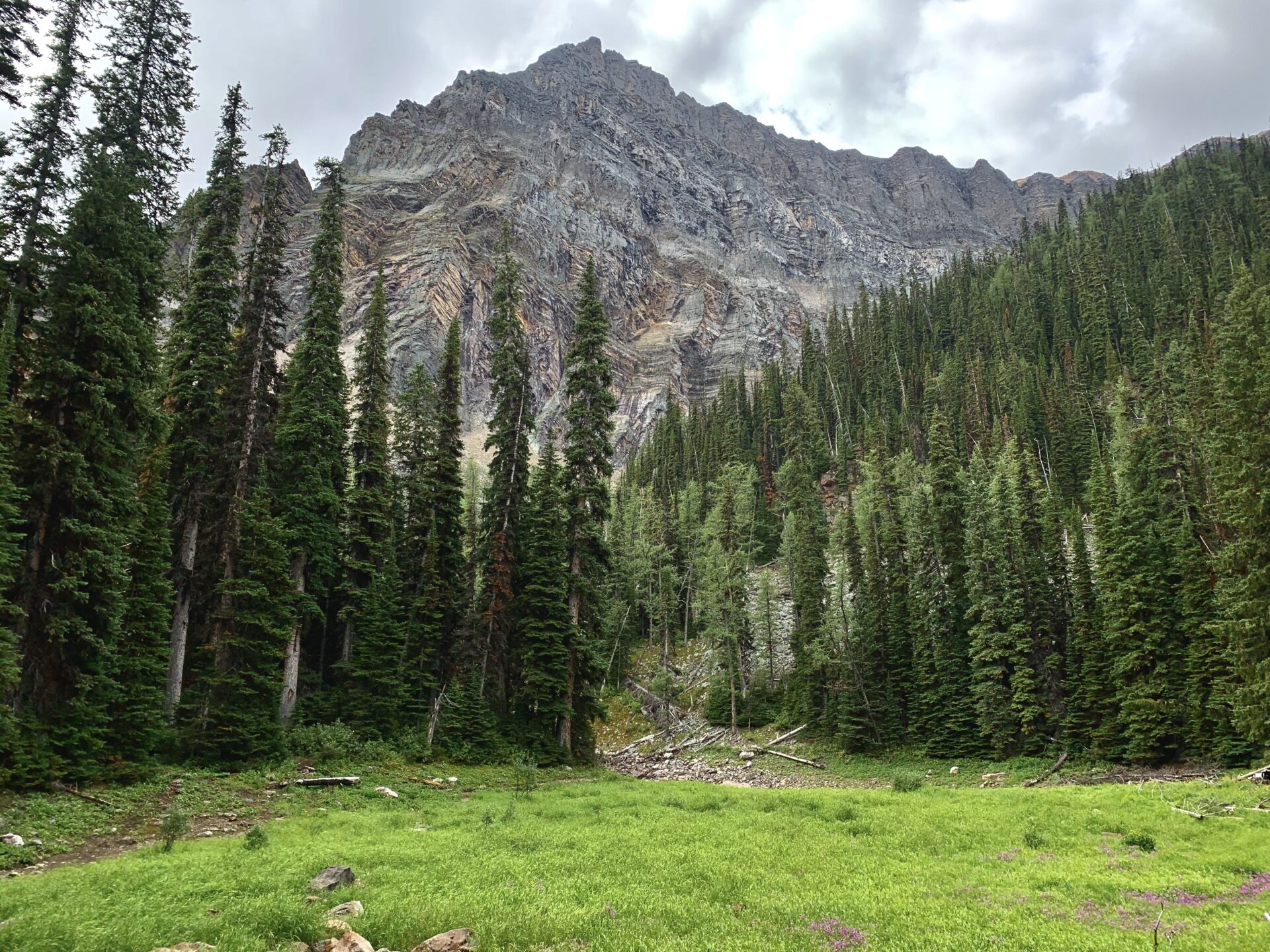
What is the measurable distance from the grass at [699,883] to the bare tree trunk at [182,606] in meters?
8.98

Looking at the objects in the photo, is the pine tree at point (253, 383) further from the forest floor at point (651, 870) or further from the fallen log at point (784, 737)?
the fallen log at point (784, 737)

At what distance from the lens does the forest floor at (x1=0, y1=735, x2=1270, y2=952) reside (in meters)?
8.41

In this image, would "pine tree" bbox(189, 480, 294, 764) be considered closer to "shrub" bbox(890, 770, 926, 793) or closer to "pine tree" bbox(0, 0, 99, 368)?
"pine tree" bbox(0, 0, 99, 368)

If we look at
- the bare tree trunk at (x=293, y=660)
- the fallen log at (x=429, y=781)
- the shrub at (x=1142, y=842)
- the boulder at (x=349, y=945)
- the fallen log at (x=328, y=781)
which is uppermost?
the bare tree trunk at (x=293, y=660)

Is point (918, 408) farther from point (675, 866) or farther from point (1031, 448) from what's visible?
point (675, 866)

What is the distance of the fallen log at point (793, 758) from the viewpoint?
43.4 meters

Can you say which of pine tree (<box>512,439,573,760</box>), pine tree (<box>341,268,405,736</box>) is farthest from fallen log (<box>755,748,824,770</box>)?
pine tree (<box>341,268,405,736</box>)

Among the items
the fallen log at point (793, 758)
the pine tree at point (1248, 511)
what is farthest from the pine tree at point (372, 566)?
the pine tree at point (1248, 511)

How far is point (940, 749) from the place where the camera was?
41.8 m

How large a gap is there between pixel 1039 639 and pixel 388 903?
4330 cm

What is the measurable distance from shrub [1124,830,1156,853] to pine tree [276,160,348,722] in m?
27.9

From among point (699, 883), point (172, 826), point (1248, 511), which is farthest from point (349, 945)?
point (1248, 511)

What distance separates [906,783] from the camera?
2530 cm

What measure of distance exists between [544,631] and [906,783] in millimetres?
17989
